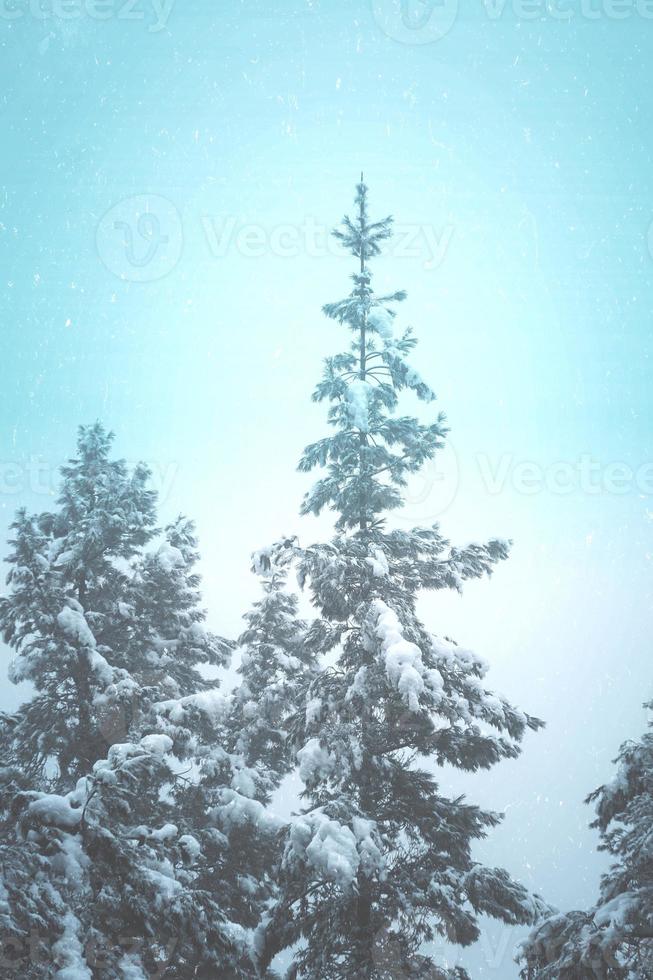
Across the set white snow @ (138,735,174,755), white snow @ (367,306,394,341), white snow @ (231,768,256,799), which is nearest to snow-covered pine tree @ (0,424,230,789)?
white snow @ (231,768,256,799)

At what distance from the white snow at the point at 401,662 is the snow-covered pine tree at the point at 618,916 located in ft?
10.2

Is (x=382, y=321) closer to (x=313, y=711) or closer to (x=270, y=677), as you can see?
(x=313, y=711)

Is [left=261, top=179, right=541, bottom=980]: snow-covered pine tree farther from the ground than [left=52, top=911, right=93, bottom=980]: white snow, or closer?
farther from the ground

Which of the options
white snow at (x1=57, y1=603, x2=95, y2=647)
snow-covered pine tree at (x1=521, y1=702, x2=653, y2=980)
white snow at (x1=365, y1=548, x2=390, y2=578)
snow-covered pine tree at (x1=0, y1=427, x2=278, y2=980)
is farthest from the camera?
white snow at (x1=57, y1=603, x2=95, y2=647)

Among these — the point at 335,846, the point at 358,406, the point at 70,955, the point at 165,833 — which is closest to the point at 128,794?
the point at 165,833

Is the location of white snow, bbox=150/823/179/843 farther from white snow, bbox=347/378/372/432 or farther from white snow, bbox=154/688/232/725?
white snow, bbox=347/378/372/432

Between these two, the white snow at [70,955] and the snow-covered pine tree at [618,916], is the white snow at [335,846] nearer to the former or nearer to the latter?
the snow-covered pine tree at [618,916]

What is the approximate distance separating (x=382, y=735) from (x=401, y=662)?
2.64m

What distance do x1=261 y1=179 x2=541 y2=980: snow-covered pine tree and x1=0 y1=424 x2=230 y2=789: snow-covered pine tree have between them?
14.6 feet

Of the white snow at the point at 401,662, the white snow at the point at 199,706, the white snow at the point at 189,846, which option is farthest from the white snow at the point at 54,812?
the white snow at the point at 199,706

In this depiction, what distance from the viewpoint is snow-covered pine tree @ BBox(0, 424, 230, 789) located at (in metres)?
11.3

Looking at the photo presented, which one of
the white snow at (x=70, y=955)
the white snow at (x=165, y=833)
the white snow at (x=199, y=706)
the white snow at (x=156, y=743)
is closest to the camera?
the white snow at (x=70, y=955)

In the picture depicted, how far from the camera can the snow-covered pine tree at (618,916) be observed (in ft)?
21.3

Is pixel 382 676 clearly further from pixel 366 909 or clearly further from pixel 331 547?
pixel 366 909
